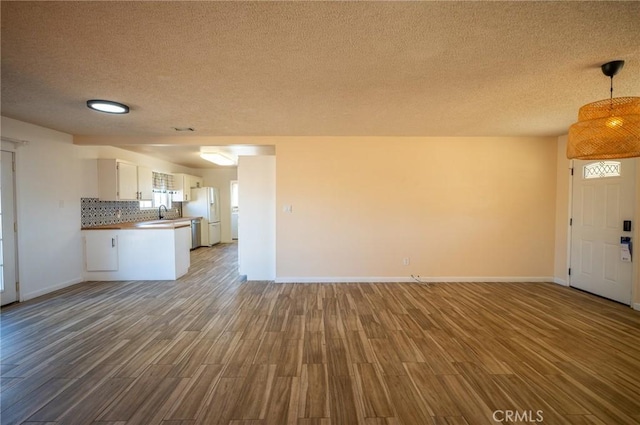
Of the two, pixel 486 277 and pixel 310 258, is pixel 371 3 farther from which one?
pixel 486 277

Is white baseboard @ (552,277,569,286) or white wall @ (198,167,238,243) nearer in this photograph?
white baseboard @ (552,277,569,286)

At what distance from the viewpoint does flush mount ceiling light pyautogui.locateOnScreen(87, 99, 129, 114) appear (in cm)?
273

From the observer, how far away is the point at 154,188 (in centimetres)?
641

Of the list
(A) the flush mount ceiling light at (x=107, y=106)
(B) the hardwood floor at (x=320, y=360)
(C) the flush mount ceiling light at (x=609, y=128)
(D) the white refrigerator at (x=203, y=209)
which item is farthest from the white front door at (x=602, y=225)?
(D) the white refrigerator at (x=203, y=209)

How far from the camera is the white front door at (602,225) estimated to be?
3406 millimetres

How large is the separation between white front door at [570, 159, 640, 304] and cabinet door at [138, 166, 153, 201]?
322 inches

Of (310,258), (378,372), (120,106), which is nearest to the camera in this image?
(378,372)

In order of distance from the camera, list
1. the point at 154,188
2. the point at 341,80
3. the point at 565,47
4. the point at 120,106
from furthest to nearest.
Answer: the point at 154,188
the point at 120,106
the point at 341,80
the point at 565,47

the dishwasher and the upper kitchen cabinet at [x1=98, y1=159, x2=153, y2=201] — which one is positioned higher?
the upper kitchen cabinet at [x1=98, y1=159, x2=153, y2=201]

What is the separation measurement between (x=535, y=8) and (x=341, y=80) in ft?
4.45

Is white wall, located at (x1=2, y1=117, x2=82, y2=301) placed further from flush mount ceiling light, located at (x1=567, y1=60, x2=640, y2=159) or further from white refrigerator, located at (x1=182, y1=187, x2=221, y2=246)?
flush mount ceiling light, located at (x1=567, y1=60, x2=640, y2=159)

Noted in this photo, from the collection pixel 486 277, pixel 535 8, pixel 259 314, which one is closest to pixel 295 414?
pixel 259 314
